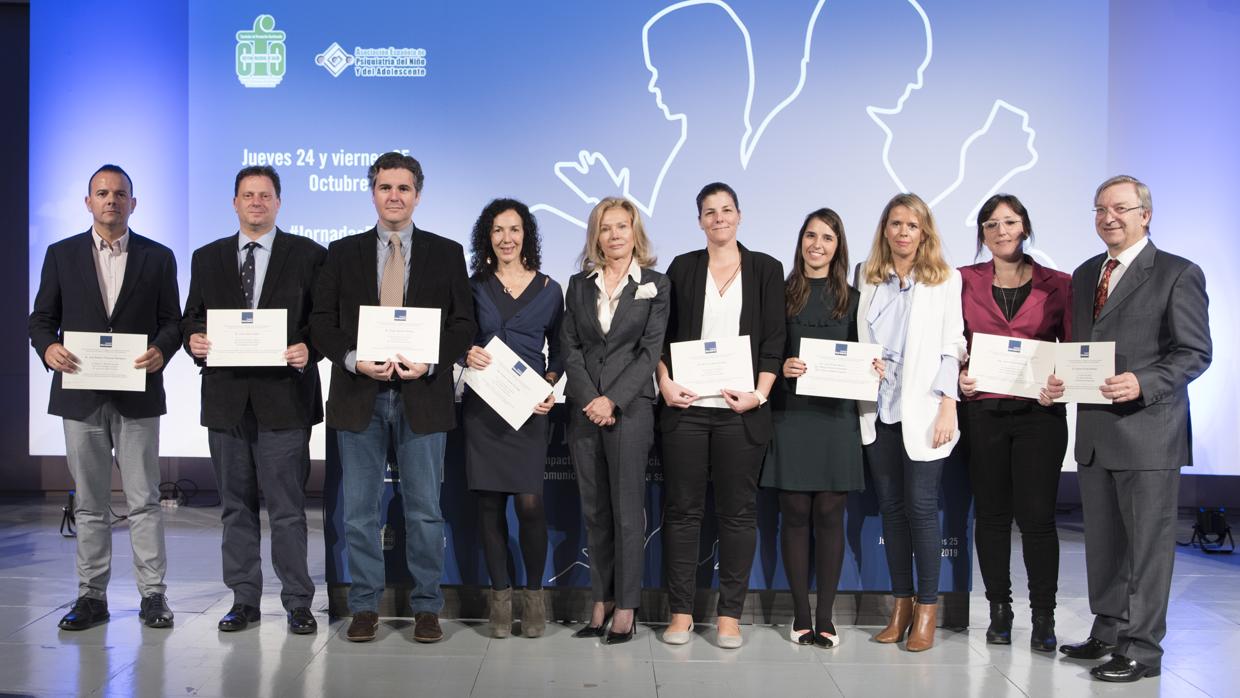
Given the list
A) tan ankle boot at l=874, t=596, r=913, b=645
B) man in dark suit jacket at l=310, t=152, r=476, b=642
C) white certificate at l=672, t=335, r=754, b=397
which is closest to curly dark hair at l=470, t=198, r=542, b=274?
man in dark suit jacket at l=310, t=152, r=476, b=642

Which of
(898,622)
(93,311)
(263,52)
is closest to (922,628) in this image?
(898,622)

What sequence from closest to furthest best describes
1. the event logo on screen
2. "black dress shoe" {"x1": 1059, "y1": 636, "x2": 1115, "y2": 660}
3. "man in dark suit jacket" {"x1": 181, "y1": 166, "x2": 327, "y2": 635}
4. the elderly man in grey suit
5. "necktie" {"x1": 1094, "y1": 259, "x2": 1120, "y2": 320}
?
1. the elderly man in grey suit
2. "necktie" {"x1": 1094, "y1": 259, "x2": 1120, "y2": 320}
3. "black dress shoe" {"x1": 1059, "y1": 636, "x2": 1115, "y2": 660}
4. "man in dark suit jacket" {"x1": 181, "y1": 166, "x2": 327, "y2": 635}
5. the event logo on screen

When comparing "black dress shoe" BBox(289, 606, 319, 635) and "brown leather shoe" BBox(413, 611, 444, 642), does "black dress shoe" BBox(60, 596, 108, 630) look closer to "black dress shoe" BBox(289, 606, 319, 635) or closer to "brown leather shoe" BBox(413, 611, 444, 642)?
"black dress shoe" BBox(289, 606, 319, 635)

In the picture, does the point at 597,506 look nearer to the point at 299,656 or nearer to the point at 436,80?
the point at 299,656

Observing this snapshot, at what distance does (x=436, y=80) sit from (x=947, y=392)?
388 centimetres

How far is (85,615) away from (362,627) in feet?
3.65

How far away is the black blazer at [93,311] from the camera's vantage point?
3.74 metres

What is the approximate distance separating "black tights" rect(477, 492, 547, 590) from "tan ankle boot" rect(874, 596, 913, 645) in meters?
1.31

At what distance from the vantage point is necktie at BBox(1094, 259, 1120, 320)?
3406 mm

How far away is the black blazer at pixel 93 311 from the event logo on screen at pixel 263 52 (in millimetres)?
2587

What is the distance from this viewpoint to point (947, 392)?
352cm

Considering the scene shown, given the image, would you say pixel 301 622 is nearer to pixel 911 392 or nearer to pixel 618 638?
pixel 618 638

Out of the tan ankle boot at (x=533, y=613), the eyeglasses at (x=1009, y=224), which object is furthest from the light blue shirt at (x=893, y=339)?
the tan ankle boot at (x=533, y=613)

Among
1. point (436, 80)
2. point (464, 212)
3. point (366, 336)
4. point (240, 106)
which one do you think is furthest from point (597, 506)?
point (240, 106)
